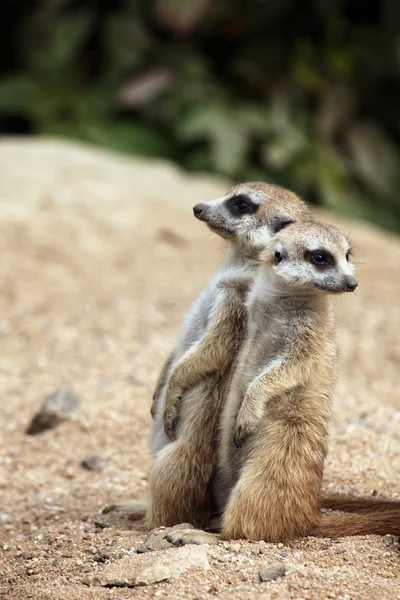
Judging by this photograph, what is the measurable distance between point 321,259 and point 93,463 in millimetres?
Result: 1615

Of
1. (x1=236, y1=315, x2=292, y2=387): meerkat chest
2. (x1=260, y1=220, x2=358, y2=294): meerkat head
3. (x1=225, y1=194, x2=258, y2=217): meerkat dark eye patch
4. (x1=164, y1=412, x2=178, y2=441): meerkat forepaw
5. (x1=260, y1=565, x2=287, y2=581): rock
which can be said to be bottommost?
(x1=260, y1=565, x2=287, y2=581): rock

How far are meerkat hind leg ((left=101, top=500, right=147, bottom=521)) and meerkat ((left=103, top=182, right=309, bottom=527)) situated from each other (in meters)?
0.24

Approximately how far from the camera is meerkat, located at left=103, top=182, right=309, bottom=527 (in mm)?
3078

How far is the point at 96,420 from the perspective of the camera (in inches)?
174

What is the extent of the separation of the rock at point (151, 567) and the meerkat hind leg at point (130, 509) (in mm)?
685

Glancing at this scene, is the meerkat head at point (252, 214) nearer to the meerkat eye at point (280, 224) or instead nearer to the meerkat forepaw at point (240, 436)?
the meerkat eye at point (280, 224)

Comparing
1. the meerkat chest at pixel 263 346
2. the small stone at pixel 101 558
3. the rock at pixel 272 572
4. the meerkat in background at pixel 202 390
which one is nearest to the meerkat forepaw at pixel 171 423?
the meerkat in background at pixel 202 390

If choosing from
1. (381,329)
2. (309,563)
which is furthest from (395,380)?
(309,563)

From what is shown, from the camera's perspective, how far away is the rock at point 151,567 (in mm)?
2535

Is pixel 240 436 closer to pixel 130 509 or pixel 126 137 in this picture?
pixel 130 509

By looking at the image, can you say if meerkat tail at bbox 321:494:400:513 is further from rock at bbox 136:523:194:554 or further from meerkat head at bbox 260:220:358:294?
meerkat head at bbox 260:220:358:294

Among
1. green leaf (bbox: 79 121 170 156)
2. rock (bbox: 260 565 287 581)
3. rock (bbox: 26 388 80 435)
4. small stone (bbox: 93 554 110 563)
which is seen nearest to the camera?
rock (bbox: 260 565 287 581)

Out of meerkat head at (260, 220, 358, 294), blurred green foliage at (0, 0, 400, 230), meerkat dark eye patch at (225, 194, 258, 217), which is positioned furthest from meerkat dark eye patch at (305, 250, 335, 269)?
blurred green foliage at (0, 0, 400, 230)

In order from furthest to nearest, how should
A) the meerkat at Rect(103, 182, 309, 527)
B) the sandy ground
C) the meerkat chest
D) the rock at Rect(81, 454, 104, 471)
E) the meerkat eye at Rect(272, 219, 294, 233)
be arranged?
the rock at Rect(81, 454, 104, 471) < the meerkat eye at Rect(272, 219, 294, 233) < the meerkat at Rect(103, 182, 309, 527) < the meerkat chest < the sandy ground
